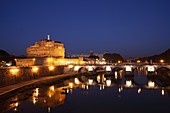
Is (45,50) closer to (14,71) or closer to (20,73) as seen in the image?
(20,73)

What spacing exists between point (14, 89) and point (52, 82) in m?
12.2

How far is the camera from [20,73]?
35312 millimetres

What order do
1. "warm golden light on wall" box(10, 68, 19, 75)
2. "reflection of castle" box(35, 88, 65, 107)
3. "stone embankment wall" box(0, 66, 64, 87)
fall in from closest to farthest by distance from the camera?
"reflection of castle" box(35, 88, 65, 107) < "stone embankment wall" box(0, 66, 64, 87) < "warm golden light on wall" box(10, 68, 19, 75)

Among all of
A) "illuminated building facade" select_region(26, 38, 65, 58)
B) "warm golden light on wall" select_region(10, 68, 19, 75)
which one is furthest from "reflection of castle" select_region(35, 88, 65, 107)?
"illuminated building facade" select_region(26, 38, 65, 58)

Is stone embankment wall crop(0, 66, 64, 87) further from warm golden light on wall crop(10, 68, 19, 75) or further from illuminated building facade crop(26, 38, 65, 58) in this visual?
illuminated building facade crop(26, 38, 65, 58)

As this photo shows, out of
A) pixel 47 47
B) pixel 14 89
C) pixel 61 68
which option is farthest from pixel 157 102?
pixel 47 47

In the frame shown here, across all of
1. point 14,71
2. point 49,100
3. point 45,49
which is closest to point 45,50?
point 45,49

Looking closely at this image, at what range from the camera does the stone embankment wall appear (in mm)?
30188

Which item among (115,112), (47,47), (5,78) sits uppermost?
(47,47)

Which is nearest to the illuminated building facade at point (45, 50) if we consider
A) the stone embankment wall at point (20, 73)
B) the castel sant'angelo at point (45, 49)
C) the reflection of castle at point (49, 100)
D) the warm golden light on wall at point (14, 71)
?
the castel sant'angelo at point (45, 49)

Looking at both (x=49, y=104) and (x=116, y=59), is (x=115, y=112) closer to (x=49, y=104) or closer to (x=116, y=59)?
(x=49, y=104)

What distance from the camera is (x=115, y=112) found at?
20.9m

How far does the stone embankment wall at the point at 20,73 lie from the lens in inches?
1188

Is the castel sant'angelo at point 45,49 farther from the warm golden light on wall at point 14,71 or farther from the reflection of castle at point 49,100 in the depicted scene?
the reflection of castle at point 49,100
